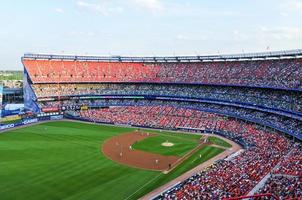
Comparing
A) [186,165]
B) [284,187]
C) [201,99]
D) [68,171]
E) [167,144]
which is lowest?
[68,171]

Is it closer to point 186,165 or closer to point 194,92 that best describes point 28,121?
point 194,92

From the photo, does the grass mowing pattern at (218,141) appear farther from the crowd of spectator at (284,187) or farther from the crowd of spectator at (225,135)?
the crowd of spectator at (284,187)

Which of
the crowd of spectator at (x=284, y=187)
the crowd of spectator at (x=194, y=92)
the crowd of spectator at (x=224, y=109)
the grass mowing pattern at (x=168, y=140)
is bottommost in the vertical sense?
the grass mowing pattern at (x=168, y=140)

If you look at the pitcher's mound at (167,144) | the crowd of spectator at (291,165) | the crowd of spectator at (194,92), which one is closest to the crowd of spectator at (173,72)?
the crowd of spectator at (194,92)

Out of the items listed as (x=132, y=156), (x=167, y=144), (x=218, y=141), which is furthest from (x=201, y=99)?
(x=132, y=156)

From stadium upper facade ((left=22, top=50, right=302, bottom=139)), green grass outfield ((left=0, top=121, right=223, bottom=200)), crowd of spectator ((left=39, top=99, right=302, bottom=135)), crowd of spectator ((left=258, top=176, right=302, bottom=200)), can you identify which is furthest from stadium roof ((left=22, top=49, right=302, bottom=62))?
crowd of spectator ((left=258, top=176, right=302, bottom=200))

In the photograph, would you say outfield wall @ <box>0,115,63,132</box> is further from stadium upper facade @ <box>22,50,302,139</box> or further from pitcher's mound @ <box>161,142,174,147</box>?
pitcher's mound @ <box>161,142,174,147</box>
